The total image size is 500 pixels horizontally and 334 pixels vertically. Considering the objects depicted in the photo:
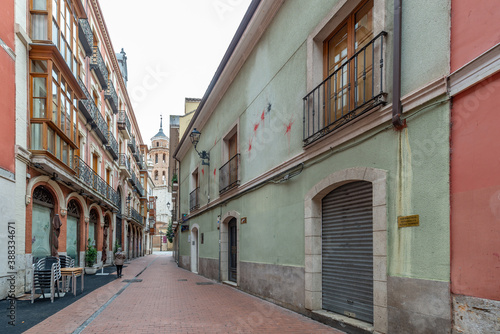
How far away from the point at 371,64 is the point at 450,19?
64.7 inches

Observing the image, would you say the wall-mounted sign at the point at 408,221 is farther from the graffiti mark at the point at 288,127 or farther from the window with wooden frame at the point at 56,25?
the window with wooden frame at the point at 56,25

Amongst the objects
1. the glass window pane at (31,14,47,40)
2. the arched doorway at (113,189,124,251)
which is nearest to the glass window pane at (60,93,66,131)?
the glass window pane at (31,14,47,40)

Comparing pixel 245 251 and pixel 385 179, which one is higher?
pixel 385 179

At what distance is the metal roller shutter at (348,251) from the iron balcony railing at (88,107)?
527 inches

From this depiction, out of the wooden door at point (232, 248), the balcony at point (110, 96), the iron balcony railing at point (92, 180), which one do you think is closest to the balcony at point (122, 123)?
the balcony at point (110, 96)

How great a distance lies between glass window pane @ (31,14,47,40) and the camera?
38.1 ft

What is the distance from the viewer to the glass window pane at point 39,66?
11688 mm

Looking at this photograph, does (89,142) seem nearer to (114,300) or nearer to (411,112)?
(114,300)

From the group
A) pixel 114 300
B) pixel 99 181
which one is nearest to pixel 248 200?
pixel 114 300

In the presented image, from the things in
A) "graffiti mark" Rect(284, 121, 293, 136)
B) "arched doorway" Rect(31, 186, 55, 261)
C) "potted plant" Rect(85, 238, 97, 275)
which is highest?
"graffiti mark" Rect(284, 121, 293, 136)

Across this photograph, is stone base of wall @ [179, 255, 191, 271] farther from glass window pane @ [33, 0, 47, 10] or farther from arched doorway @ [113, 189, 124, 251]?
glass window pane @ [33, 0, 47, 10]

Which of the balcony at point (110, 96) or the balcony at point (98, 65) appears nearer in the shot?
the balcony at point (98, 65)

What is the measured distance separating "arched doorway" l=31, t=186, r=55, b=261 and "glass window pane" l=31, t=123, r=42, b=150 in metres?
1.71

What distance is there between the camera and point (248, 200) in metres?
11.8
